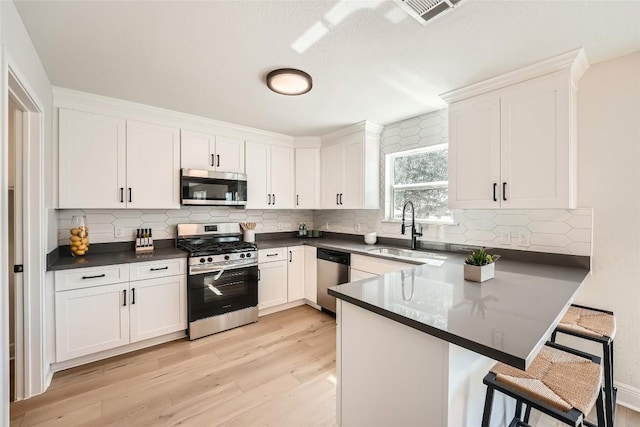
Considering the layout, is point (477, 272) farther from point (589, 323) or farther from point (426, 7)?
point (426, 7)

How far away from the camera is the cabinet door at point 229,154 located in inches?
131

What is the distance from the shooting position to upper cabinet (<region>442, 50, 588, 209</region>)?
6.23 feet

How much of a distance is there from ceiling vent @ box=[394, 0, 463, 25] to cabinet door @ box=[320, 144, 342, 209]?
226 centimetres

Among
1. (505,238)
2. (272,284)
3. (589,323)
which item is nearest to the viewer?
(589,323)

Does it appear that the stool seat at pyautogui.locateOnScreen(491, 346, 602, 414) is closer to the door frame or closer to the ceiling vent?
the ceiling vent

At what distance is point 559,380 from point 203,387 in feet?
7.19

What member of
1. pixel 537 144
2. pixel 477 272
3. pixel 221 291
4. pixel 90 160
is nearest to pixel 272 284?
pixel 221 291

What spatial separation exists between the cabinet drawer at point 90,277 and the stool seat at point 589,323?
3226mm

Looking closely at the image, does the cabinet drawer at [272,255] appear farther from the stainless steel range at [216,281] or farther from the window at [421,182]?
the window at [421,182]

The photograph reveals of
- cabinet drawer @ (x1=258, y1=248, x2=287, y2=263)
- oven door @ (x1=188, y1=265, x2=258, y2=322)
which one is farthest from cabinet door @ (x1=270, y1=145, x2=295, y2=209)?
oven door @ (x1=188, y1=265, x2=258, y2=322)

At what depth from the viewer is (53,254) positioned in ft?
7.85

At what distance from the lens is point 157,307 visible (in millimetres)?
2682

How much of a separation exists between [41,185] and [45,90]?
0.77m

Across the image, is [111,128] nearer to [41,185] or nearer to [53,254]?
[41,185]
